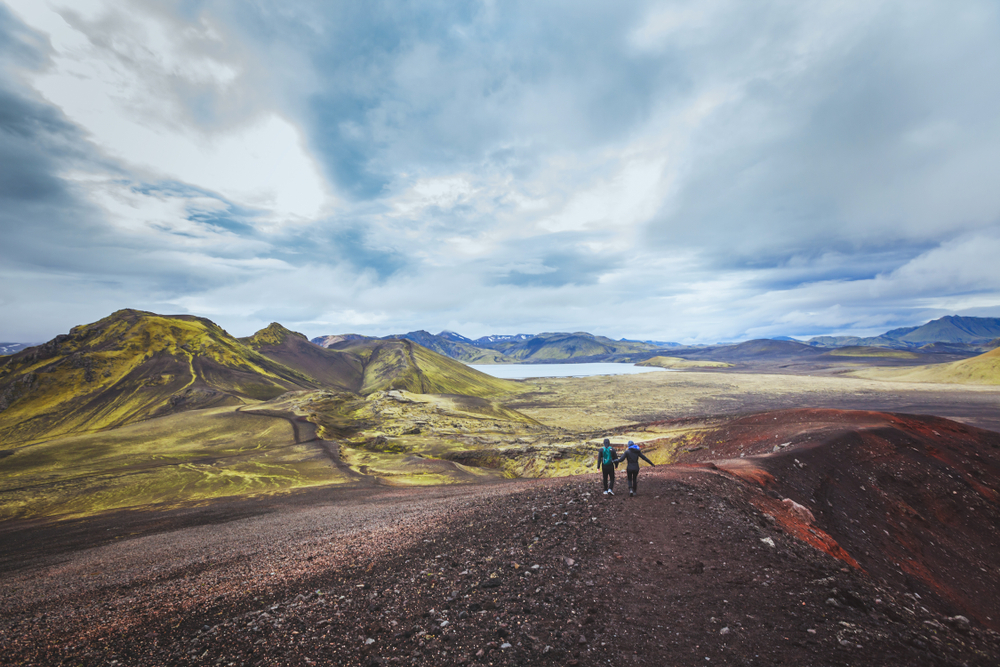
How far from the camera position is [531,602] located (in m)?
7.98

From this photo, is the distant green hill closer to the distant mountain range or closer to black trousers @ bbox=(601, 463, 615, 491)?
the distant mountain range

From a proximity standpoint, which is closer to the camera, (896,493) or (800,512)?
(800,512)

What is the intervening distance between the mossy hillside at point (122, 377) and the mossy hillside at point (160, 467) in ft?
103

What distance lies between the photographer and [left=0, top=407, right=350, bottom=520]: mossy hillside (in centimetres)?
3322

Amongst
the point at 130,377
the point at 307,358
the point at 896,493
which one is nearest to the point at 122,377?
the point at 130,377

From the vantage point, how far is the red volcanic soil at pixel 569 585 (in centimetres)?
687

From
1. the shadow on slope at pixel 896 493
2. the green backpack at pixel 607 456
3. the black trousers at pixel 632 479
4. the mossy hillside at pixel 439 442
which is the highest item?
the green backpack at pixel 607 456

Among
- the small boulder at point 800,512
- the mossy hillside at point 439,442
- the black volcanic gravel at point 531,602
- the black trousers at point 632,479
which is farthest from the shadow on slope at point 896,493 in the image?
the mossy hillside at point 439,442

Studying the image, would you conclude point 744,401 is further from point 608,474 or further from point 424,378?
point 424,378

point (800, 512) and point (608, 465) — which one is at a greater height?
point (608, 465)

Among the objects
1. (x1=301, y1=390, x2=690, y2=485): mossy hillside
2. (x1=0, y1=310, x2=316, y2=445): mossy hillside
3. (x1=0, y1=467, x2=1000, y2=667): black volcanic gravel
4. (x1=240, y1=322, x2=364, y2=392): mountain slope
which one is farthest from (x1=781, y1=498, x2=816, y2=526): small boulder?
(x1=240, y1=322, x2=364, y2=392): mountain slope

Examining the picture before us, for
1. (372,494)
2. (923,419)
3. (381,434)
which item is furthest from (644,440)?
(381,434)

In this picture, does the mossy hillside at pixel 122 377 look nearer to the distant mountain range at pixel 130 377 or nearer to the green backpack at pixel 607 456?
the distant mountain range at pixel 130 377

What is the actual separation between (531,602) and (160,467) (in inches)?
2047
